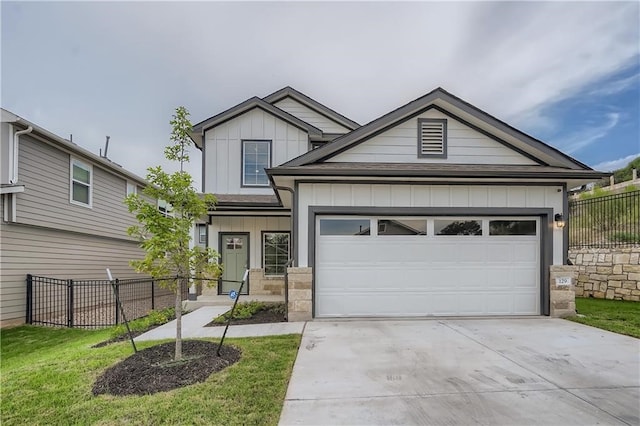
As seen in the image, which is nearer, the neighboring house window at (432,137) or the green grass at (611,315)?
the green grass at (611,315)

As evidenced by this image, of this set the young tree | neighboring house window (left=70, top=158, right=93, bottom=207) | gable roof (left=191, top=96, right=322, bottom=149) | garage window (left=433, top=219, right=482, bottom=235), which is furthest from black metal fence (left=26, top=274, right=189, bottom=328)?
garage window (left=433, top=219, right=482, bottom=235)

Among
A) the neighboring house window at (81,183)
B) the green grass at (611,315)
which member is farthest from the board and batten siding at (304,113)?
the green grass at (611,315)

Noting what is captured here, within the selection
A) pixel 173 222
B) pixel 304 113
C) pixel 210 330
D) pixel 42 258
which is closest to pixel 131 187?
pixel 42 258

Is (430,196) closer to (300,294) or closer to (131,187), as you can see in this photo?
(300,294)

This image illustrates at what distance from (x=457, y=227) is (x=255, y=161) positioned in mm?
7147

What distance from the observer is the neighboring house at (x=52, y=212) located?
8.66 meters

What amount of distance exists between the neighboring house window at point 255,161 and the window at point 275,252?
1854 mm

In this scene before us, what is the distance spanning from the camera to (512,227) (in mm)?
7863

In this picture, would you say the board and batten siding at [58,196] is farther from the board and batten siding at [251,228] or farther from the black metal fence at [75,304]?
the board and batten siding at [251,228]

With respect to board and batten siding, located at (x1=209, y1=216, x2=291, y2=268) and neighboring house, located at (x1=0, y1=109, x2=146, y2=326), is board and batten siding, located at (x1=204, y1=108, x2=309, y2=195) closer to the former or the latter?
board and batten siding, located at (x1=209, y1=216, x2=291, y2=268)

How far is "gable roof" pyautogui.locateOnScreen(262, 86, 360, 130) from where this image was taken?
43.8ft

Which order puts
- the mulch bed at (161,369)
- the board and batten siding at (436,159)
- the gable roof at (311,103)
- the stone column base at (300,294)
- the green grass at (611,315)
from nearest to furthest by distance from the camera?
the mulch bed at (161,369)
the green grass at (611,315)
the stone column base at (300,294)
the board and batten siding at (436,159)
the gable roof at (311,103)

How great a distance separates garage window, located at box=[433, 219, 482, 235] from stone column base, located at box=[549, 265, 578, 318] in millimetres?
1814

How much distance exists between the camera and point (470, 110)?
8062 mm
